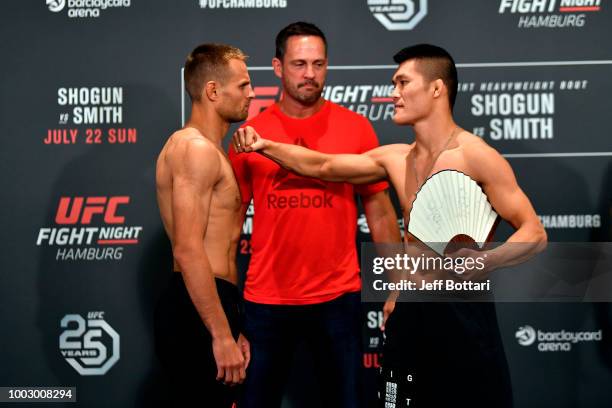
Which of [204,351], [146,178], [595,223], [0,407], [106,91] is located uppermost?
[106,91]

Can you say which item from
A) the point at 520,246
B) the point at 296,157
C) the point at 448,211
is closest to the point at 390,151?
the point at 296,157

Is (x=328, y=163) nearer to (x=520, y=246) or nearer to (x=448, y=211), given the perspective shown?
(x=448, y=211)

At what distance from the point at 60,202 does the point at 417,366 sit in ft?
6.32

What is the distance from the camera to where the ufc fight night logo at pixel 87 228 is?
3369 mm

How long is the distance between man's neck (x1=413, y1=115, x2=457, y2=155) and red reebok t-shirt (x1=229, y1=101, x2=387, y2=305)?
1.19 feet

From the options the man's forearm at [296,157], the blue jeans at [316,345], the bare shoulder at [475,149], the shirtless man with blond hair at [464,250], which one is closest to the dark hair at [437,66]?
the shirtless man with blond hair at [464,250]

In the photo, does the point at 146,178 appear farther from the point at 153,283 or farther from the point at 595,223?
the point at 595,223

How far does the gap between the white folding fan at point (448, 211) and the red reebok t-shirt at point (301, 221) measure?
514 mm

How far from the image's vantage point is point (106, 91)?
3357 mm

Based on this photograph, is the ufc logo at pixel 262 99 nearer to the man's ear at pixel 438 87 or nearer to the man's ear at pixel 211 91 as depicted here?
the man's ear at pixel 211 91

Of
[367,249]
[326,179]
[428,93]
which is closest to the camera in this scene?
[428,93]

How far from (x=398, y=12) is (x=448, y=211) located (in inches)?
57.2

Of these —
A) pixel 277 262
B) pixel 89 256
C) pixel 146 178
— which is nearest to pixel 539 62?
pixel 277 262

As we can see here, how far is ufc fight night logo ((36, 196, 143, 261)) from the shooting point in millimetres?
3369
